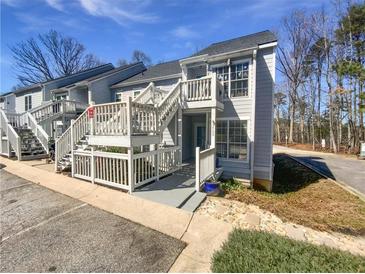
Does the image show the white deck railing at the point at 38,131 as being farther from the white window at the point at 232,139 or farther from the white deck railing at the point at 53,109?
the white window at the point at 232,139

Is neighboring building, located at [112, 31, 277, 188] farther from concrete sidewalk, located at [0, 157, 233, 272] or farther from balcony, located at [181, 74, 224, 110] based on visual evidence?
concrete sidewalk, located at [0, 157, 233, 272]

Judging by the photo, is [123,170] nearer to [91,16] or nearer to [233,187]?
[233,187]

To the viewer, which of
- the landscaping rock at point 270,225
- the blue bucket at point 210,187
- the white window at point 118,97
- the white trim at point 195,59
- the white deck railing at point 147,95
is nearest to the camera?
the landscaping rock at point 270,225

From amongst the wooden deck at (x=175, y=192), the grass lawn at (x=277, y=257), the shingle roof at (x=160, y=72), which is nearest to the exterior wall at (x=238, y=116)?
the wooden deck at (x=175, y=192)

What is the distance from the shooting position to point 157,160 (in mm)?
6727

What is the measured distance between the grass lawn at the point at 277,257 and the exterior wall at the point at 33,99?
70.1ft

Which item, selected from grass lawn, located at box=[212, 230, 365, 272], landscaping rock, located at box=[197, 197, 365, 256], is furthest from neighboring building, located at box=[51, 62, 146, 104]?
grass lawn, located at box=[212, 230, 365, 272]

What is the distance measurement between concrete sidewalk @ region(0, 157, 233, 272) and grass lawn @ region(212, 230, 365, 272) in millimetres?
298

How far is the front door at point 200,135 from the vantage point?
38.0 ft

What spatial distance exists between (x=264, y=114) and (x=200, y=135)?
401 cm

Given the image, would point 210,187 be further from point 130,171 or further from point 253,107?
point 253,107

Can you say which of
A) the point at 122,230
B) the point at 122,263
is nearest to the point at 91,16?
the point at 122,230

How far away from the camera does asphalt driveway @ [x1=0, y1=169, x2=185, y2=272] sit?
9.91ft

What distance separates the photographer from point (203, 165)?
6484 millimetres
